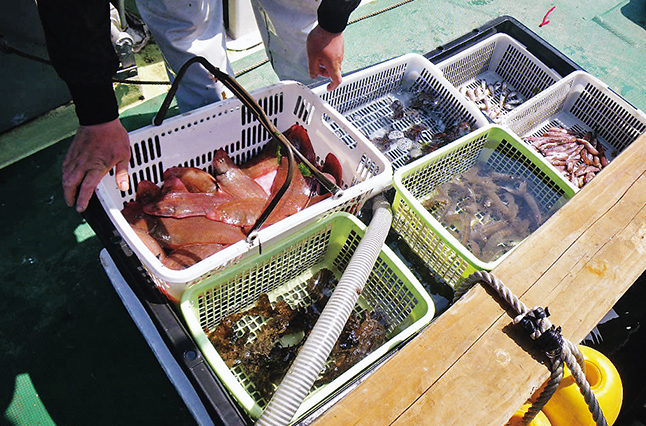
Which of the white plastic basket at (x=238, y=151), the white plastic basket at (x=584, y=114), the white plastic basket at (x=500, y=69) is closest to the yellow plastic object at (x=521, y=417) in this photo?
the white plastic basket at (x=238, y=151)

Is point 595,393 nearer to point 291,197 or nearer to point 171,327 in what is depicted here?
point 291,197

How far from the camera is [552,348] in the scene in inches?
62.6

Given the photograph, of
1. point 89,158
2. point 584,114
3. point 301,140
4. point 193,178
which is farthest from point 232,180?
point 584,114

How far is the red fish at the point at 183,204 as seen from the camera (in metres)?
2.07

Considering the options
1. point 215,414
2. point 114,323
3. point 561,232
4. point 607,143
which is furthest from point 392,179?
point 607,143

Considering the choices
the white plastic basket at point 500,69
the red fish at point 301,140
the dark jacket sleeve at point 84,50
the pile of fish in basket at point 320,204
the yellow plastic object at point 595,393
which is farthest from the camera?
the white plastic basket at point 500,69

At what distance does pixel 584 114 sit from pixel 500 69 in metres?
0.70

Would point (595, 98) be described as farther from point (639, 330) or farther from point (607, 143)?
point (639, 330)

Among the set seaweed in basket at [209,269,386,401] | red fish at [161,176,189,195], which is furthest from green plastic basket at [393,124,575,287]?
red fish at [161,176,189,195]

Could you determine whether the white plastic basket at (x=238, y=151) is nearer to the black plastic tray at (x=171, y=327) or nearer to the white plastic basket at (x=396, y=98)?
the black plastic tray at (x=171, y=327)

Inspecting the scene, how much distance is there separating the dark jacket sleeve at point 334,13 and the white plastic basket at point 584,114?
1.34 metres

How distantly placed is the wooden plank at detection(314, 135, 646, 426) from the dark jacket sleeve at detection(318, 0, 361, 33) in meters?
1.34

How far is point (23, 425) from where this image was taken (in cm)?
197

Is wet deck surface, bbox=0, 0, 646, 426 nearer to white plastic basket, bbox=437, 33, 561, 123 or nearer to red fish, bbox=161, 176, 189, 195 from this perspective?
red fish, bbox=161, 176, 189, 195
